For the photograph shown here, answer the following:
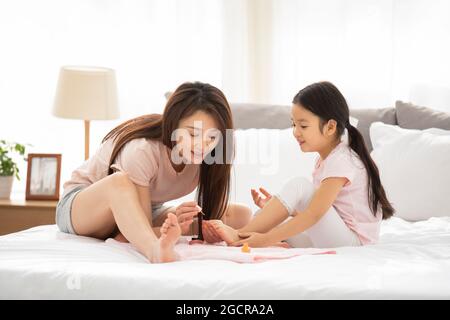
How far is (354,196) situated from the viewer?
6.91ft

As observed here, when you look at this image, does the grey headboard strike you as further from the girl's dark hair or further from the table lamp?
the girl's dark hair

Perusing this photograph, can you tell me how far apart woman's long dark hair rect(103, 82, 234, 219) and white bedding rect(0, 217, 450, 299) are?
390 mm

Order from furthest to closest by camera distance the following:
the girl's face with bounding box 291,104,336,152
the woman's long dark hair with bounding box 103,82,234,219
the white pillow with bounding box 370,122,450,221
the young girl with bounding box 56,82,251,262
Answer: the white pillow with bounding box 370,122,450,221 < the girl's face with bounding box 291,104,336,152 < the woman's long dark hair with bounding box 103,82,234,219 < the young girl with bounding box 56,82,251,262

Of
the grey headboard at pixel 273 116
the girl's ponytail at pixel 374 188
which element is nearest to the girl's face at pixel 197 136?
the girl's ponytail at pixel 374 188

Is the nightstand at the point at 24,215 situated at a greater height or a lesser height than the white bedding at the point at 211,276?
lesser

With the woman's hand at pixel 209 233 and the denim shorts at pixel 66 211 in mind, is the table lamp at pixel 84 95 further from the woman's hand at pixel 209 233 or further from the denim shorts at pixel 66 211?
the woman's hand at pixel 209 233

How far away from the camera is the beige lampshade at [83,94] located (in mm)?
3266

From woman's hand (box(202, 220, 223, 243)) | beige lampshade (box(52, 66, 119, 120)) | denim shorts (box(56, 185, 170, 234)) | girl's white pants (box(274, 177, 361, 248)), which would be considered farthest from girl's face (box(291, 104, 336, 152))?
beige lampshade (box(52, 66, 119, 120))

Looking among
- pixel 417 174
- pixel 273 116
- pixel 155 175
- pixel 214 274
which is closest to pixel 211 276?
pixel 214 274

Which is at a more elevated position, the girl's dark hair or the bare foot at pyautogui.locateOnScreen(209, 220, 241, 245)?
the girl's dark hair

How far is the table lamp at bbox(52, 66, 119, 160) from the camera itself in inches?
129

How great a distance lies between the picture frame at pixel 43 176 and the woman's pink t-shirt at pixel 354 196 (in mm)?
Result: 1642

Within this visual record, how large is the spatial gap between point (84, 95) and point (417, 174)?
159 centimetres

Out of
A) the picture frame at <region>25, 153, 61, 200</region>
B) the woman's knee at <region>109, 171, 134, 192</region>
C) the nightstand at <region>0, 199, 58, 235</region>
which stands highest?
the woman's knee at <region>109, 171, 134, 192</region>
